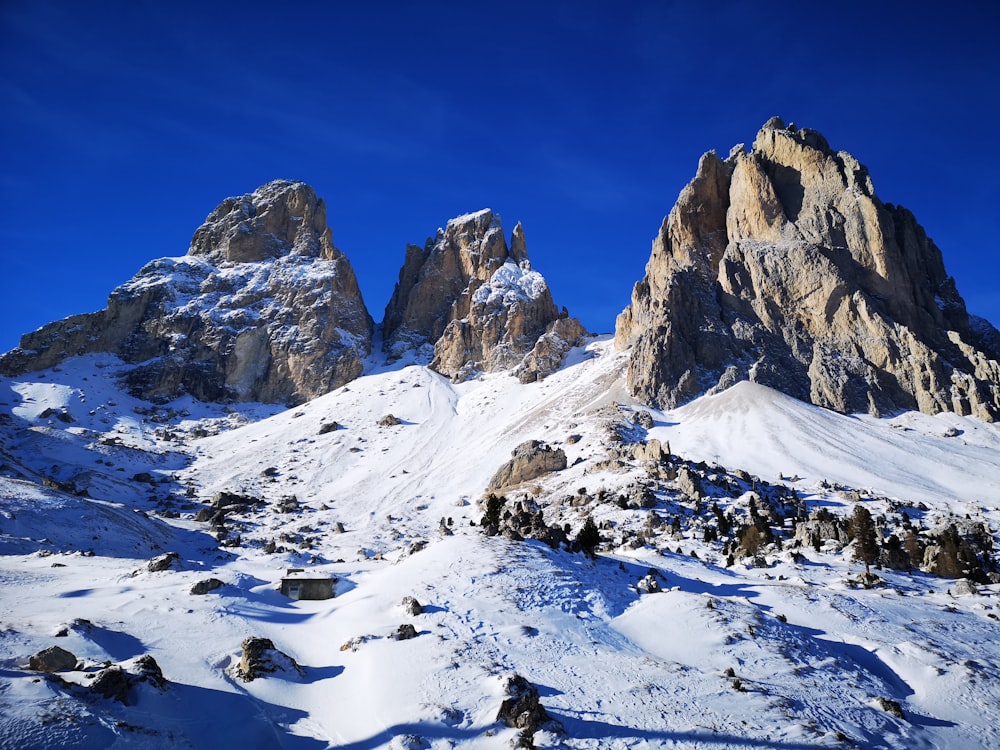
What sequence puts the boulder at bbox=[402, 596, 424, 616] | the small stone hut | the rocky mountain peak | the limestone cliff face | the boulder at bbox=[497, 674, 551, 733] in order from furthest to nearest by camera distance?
the rocky mountain peak
the limestone cliff face
the small stone hut
the boulder at bbox=[402, 596, 424, 616]
the boulder at bbox=[497, 674, 551, 733]

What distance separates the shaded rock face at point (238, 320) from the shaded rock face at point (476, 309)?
1426 cm

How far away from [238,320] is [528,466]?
3733 inches

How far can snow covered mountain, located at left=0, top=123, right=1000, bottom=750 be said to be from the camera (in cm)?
1410

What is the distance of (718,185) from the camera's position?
399 ft

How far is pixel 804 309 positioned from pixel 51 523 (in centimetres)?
10260

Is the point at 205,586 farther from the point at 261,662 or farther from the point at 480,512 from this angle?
the point at 480,512

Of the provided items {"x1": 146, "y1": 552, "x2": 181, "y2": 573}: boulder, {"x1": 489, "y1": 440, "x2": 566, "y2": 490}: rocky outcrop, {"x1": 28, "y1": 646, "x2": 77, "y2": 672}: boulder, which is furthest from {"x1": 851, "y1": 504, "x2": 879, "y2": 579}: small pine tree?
{"x1": 489, "y1": 440, "x2": 566, "y2": 490}: rocky outcrop

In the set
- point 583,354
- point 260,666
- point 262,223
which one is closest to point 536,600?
point 260,666

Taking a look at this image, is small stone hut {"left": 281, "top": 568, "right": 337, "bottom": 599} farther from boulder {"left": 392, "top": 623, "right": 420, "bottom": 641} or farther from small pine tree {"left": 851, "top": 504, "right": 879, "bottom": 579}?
small pine tree {"left": 851, "top": 504, "right": 879, "bottom": 579}

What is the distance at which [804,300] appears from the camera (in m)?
100

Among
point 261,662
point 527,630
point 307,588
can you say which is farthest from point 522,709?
point 307,588

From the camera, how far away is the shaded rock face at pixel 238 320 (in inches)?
5128

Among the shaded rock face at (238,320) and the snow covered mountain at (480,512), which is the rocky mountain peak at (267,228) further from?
the snow covered mountain at (480,512)

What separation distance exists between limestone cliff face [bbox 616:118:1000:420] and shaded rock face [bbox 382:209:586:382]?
20963 mm
